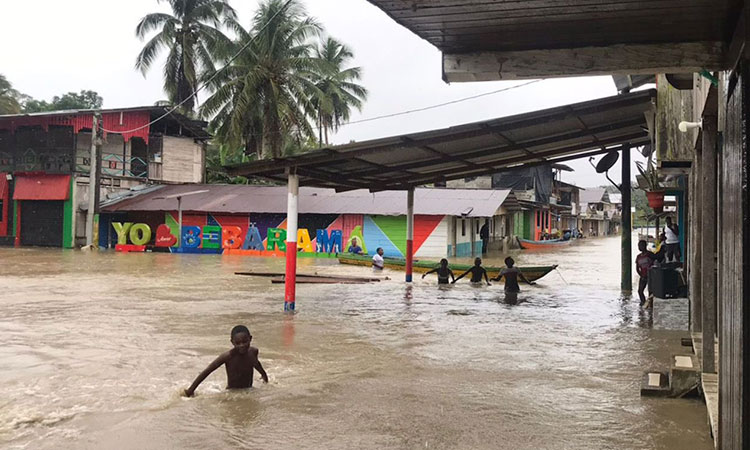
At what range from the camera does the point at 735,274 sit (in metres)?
3.03

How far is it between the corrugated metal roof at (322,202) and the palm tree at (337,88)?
7247mm

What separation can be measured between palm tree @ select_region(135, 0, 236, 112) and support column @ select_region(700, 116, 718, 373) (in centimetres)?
3305

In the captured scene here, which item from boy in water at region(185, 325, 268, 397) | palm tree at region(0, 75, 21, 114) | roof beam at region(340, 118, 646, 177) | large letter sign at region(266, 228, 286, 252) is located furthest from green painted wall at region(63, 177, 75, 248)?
boy in water at region(185, 325, 268, 397)

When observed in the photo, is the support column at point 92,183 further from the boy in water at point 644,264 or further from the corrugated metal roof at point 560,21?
the corrugated metal roof at point 560,21

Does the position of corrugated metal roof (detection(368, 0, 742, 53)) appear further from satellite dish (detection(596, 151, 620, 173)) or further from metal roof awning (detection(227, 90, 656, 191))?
satellite dish (detection(596, 151, 620, 173))

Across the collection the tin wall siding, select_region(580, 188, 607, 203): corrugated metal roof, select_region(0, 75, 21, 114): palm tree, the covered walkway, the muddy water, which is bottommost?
the muddy water

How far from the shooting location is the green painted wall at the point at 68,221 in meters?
32.2

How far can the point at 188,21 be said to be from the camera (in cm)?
3562

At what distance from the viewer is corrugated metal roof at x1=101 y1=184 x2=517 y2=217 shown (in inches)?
1143

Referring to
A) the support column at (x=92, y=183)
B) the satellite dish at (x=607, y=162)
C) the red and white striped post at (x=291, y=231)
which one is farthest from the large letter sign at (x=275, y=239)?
the red and white striped post at (x=291, y=231)

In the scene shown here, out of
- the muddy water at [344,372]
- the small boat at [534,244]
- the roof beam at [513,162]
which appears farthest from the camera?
the small boat at [534,244]

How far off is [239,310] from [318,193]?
20.7m

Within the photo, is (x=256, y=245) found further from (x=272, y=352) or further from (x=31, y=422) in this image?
(x=31, y=422)

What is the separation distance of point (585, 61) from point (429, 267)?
16.2 meters
